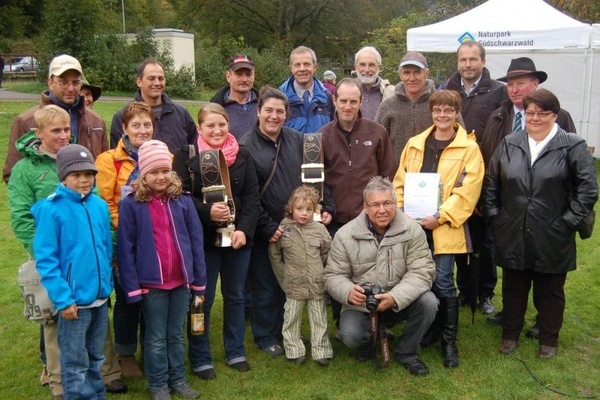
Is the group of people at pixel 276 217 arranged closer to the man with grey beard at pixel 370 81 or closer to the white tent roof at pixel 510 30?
the man with grey beard at pixel 370 81

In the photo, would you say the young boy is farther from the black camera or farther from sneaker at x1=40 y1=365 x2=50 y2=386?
the black camera

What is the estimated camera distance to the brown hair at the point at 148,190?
3.81 m

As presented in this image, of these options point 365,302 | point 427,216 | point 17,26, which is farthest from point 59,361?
point 17,26

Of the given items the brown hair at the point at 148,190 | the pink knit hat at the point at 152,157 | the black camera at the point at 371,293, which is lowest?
the black camera at the point at 371,293

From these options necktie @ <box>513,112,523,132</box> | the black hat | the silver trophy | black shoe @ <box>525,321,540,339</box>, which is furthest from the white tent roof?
the silver trophy

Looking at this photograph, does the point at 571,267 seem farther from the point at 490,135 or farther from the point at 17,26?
the point at 17,26

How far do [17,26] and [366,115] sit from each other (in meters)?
43.6

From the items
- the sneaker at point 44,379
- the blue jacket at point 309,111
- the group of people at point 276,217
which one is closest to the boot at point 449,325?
the group of people at point 276,217

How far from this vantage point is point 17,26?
43.1 m

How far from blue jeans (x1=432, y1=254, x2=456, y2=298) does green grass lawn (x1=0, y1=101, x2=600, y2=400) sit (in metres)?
0.54

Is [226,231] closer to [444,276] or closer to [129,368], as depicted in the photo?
[129,368]

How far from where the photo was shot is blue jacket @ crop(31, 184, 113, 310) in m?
3.48

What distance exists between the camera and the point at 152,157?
12.5 feet

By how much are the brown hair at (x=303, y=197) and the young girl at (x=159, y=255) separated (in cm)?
81
